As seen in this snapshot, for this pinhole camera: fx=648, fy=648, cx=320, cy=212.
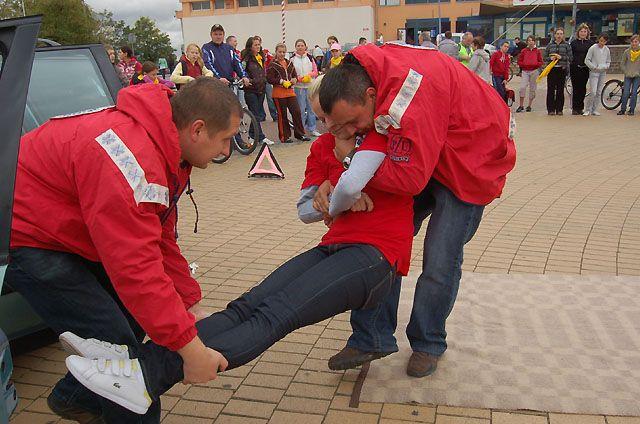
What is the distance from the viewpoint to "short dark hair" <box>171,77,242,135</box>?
87.0 inches

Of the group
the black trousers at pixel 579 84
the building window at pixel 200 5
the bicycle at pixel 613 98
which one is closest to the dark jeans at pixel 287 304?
the black trousers at pixel 579 84

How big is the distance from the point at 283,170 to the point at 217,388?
6.13 m

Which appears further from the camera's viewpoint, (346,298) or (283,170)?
(283,170)

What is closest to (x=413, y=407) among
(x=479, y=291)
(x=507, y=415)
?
(x=507, y=415)

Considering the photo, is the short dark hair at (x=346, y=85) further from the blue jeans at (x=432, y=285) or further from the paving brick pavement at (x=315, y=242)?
the paving brick pavement at (x=315, y=242)

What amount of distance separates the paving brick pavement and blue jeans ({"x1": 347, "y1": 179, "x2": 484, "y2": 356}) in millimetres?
294

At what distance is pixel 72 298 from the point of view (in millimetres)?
2309

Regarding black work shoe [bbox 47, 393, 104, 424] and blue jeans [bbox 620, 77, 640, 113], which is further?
blue jeans [bbox 620, 77, 640, 113]

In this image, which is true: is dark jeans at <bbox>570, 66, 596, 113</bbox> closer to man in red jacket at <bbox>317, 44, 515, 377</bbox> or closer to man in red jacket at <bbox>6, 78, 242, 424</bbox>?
man in red jacket at <bbox>317, 44, 515, 377</bbox>

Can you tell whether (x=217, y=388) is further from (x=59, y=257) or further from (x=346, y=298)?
(x=59, y=257)

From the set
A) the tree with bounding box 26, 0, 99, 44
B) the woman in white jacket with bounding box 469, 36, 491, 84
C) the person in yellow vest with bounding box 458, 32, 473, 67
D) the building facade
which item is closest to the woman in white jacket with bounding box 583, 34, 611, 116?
the woman in white jacket with bounding box 469, 36, 491, 84

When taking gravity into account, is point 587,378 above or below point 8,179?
below

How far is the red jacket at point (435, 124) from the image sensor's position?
2557 mm

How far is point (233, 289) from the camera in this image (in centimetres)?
447
